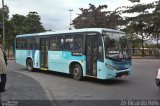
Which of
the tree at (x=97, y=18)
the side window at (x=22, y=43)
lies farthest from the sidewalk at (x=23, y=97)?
the tree at (x=97, y=18)

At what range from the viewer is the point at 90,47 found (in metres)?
12.0

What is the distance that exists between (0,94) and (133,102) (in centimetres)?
428

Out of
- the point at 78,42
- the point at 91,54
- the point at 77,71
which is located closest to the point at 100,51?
the point at 91,54

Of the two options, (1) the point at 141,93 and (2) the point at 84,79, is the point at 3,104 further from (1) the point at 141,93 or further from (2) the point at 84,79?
(2) the point at 84,79

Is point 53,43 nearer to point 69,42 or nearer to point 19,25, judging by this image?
point 69,42

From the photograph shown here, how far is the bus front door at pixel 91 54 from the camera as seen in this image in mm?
11633

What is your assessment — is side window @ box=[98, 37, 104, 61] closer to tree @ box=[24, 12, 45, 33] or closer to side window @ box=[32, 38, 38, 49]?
side window @ box=[32, 38, 38, 49]

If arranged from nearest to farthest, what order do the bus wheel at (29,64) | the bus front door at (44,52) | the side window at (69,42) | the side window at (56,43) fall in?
the side window at (69,42)
the side window at (56,43)
the bus front door at (44,52)
the bus wheel at (29,64)

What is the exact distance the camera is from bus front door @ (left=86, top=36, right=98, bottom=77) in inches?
458

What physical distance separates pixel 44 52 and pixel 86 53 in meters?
4.28

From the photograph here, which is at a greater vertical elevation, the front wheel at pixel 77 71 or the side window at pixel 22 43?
the side window at pixel 22 43

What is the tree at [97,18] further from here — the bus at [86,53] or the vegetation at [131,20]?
the bus at [86,53]

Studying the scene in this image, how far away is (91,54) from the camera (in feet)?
38.9

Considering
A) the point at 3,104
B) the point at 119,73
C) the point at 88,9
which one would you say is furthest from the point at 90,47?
the point at 88,9
